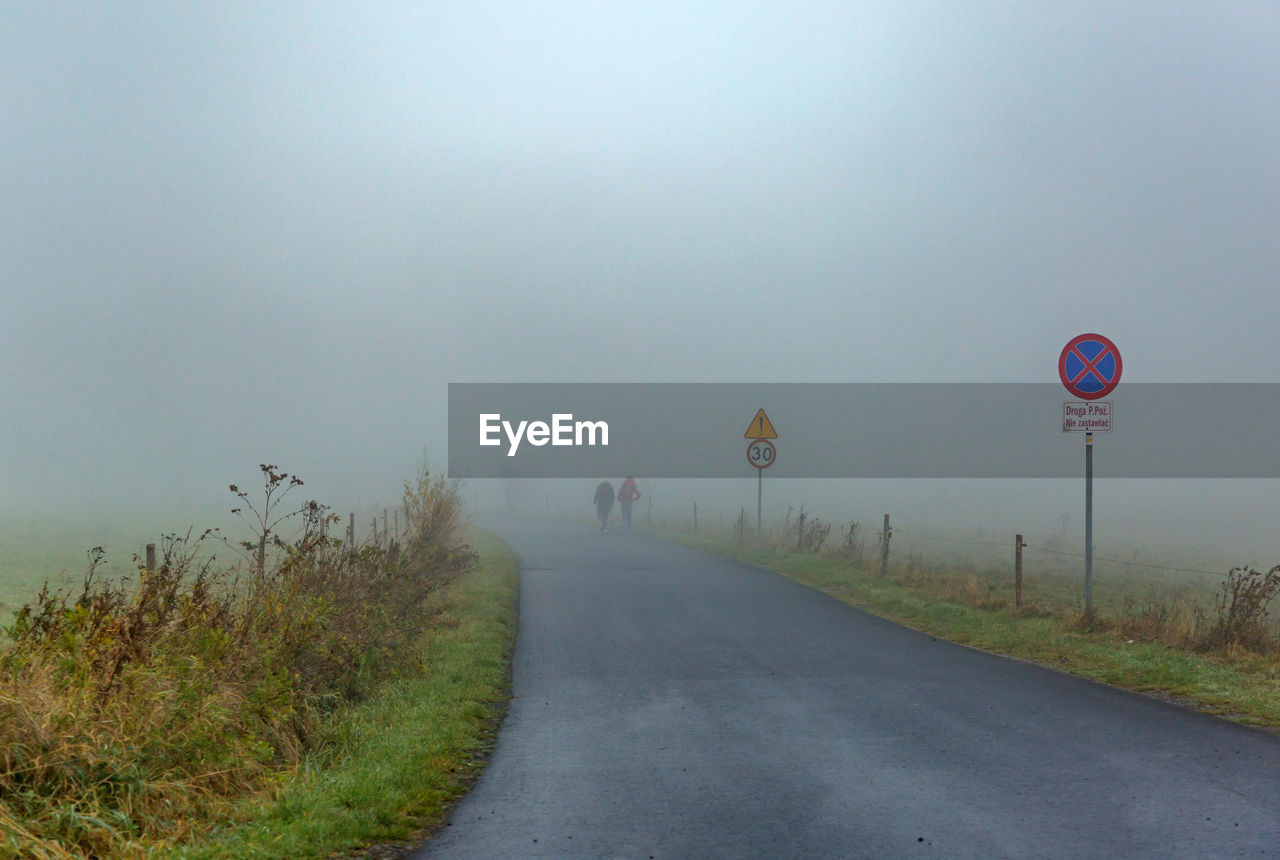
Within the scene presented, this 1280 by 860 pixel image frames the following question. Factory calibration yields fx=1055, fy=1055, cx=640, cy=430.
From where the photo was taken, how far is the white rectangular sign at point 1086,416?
1359cm

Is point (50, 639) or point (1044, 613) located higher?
point (50, 639)

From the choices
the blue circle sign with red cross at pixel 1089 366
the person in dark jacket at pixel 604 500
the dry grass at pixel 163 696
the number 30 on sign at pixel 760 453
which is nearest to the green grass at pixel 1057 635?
the blue circle sign with red cross at pixel 1089 366

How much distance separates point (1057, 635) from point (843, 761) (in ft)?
23.1

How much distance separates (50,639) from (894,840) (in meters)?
5.22

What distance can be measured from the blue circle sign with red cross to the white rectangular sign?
0.13 m

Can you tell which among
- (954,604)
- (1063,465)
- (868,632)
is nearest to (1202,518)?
(1063,465)

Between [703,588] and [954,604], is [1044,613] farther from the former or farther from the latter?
[703,588]

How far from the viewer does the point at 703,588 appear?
727 inches

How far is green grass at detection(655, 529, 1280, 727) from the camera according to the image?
9461 mm

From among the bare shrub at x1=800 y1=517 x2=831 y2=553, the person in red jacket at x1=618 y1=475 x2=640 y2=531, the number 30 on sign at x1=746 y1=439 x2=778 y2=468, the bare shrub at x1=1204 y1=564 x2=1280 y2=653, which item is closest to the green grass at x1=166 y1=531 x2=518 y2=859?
the bare shrub at x1=1204 y1=564 x2=1280 y2=653

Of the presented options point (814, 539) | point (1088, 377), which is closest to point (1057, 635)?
point (1088, 377)

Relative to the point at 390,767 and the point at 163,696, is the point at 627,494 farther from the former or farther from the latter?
the point at 163,696

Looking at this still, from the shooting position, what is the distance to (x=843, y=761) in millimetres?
6863

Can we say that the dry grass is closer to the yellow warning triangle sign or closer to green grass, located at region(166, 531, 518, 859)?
green grass, located at region(166, 531, 518, 859)
